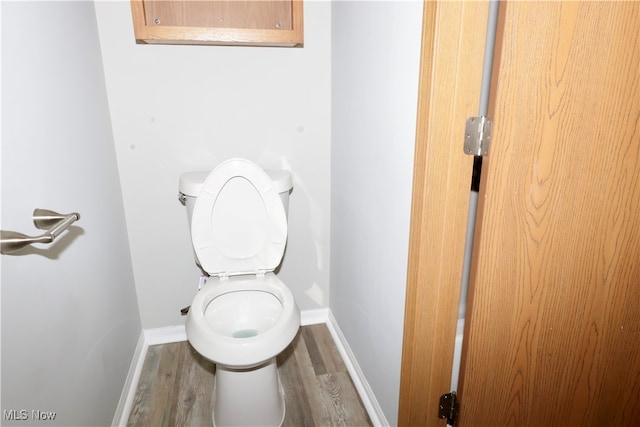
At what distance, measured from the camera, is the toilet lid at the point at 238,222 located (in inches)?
59.2

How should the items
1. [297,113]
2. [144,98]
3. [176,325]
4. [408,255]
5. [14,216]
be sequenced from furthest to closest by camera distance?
1. [176,325]
2. [297,113]
3. [144,98]
4. [408,255]
5. [14,216]

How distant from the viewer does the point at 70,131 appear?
3.79 feet

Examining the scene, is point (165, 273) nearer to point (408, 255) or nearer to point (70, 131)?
point (70, 131)

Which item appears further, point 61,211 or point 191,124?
point 191,124

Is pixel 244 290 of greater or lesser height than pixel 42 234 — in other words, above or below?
below

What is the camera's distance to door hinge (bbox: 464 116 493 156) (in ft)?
2.85

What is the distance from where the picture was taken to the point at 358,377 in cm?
163

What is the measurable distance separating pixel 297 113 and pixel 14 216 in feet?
3.81

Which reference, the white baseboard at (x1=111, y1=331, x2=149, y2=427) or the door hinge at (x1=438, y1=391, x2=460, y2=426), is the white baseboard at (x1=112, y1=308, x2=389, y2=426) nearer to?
the white baseboard at (x1=111, y1=331, x2=149, y2=427)

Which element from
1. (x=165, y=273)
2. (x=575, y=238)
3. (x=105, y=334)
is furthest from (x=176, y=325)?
(x=575, y=238)

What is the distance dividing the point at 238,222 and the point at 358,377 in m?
0.81

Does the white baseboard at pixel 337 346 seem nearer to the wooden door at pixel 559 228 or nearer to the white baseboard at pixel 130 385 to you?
the white baseboard at pixel 130 385

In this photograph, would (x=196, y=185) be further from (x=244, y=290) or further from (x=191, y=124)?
(x=244, y=290)

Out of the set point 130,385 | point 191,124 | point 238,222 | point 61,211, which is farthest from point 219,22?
point 130,385
